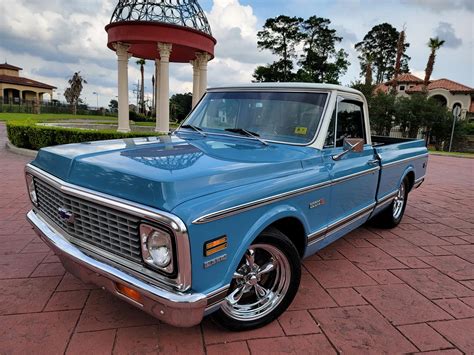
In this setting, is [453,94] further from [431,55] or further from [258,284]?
[258,284]

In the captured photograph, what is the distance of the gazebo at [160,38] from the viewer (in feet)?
40.9

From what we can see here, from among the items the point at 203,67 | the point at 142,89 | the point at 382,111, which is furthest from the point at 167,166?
the point at 142,89

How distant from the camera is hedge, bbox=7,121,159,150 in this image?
984 cm

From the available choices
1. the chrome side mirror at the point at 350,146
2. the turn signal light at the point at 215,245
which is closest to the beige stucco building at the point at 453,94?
the chrome side mirror at the point at 350,146

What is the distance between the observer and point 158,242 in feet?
6.39

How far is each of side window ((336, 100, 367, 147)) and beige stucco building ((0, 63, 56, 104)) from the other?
60.0 metres

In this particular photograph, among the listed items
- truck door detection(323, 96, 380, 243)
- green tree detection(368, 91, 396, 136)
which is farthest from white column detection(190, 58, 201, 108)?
green tree detection(368, 91, 396, 136)

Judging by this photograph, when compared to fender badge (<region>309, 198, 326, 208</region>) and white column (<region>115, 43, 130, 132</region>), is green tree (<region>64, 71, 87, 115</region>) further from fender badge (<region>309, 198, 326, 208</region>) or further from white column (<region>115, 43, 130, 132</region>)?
fender badge (<region>309, 198, 326, 208</region>)

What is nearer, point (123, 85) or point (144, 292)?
point (144, 292)

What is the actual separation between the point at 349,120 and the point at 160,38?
10.6m

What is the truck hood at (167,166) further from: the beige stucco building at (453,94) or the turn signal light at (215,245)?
the beige stucco building at (453,94)

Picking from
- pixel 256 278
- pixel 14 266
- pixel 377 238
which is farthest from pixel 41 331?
pixel 377 238

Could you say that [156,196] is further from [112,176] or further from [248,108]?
[248,108]

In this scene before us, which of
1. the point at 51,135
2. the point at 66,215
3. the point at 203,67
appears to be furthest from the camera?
the point at 203,67
